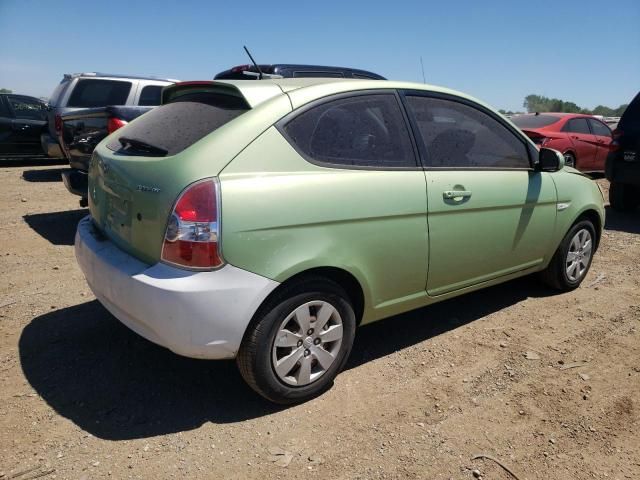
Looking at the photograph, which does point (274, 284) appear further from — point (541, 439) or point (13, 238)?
point (13, 238)

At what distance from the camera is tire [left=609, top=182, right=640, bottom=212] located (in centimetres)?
813

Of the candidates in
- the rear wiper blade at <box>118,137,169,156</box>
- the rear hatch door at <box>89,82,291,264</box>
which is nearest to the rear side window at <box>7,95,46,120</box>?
the rear hatch door at <box>89,82,291,264</box>

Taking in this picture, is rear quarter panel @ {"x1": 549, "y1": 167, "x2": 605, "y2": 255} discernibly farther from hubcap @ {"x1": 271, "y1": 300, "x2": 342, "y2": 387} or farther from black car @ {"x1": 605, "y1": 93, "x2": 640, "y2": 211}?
black car @ {"x1": 605, "y1": 93, "x2": 640, "y2": 211}

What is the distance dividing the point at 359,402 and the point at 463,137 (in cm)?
187

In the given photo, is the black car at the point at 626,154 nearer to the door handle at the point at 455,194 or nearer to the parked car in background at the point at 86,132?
the door handle at the point at 455,194

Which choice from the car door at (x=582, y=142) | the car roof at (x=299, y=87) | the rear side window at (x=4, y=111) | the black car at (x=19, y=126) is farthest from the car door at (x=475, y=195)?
the rear side window at (x=4, y=111)

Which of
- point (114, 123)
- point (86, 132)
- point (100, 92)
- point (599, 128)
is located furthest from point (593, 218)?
point (599, 128)

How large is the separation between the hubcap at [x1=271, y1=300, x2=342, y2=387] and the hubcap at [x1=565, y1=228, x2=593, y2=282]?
2.58 m

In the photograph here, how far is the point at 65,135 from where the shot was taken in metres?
6.33

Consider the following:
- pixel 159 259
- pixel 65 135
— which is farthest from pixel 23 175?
pixel 159 259

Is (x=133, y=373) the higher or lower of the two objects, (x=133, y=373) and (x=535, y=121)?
the lower

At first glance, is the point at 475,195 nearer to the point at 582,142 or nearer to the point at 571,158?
the point at 571,158

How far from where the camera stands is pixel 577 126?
1148 centimetres

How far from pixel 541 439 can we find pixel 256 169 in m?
1.96
